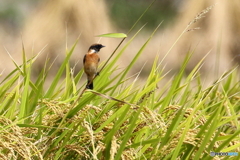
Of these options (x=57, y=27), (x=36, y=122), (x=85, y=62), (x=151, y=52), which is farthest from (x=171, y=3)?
(x=36, y=122)

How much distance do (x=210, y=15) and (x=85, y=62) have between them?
7032 mm

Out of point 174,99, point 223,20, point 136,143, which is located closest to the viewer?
point 136,143

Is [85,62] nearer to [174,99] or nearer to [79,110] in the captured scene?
[174,99]

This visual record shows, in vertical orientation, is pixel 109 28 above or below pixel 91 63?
above

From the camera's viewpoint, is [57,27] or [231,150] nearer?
[231,150]

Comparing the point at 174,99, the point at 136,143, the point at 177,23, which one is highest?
the point at 177,23

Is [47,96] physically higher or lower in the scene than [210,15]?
lower

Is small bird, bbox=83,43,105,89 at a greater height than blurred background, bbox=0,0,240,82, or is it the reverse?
blurred background, bbox=0,0,240,82

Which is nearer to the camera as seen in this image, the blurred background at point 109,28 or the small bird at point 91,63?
the small bird at point 91,63

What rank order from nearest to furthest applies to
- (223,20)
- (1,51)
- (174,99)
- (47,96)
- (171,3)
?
(47,96), (174,99), (223,20), (1,51), (171,3)

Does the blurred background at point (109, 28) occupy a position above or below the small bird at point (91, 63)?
above

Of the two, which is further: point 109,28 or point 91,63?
point 109,28

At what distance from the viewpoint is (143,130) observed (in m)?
1.83

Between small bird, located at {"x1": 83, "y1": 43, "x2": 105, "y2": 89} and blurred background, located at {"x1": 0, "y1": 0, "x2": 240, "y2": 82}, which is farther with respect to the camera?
blurred background, located at {"x1": 0, "y1": 0, "x2": 240, "y2": 82}
